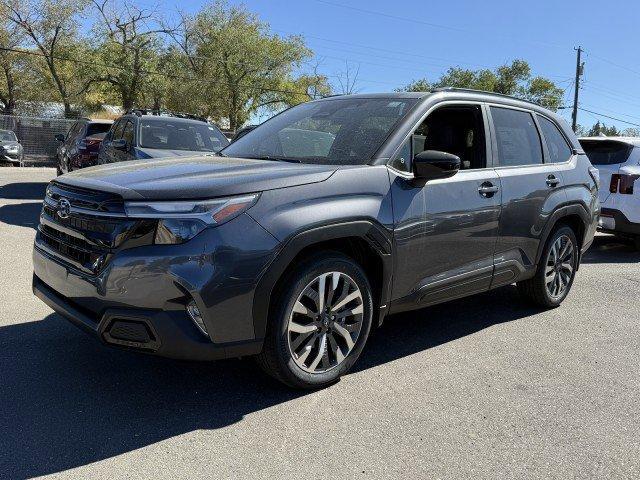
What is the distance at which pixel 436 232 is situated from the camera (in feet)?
12.7

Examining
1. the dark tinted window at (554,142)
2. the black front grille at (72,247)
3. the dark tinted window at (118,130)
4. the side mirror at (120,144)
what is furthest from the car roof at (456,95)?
the dark tinted window at (118,130)

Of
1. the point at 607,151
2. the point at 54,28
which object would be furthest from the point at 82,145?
the point at 54,28

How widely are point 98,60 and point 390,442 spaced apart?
38934 millimetres

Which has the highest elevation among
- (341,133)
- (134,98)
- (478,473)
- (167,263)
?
(134,98)

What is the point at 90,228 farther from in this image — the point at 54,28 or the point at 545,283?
the point at 54,28

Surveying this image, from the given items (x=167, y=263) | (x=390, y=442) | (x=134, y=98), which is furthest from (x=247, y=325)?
(x=134, y=98)

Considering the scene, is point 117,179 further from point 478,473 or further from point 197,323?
point 478,473

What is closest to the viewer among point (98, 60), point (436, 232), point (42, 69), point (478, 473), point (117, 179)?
point (478, 473)

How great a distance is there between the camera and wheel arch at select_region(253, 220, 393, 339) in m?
3.07

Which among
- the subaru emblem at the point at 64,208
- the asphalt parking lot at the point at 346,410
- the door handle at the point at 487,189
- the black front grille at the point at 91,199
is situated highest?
the door handle at the point at 487,189

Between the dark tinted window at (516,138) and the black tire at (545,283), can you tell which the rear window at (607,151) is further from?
the dark tinted window at (516,138)

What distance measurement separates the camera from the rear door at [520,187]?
14.9ft

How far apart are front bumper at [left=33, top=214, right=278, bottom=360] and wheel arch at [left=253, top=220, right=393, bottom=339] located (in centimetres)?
6

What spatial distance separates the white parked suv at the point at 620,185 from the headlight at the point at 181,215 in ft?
23.5
